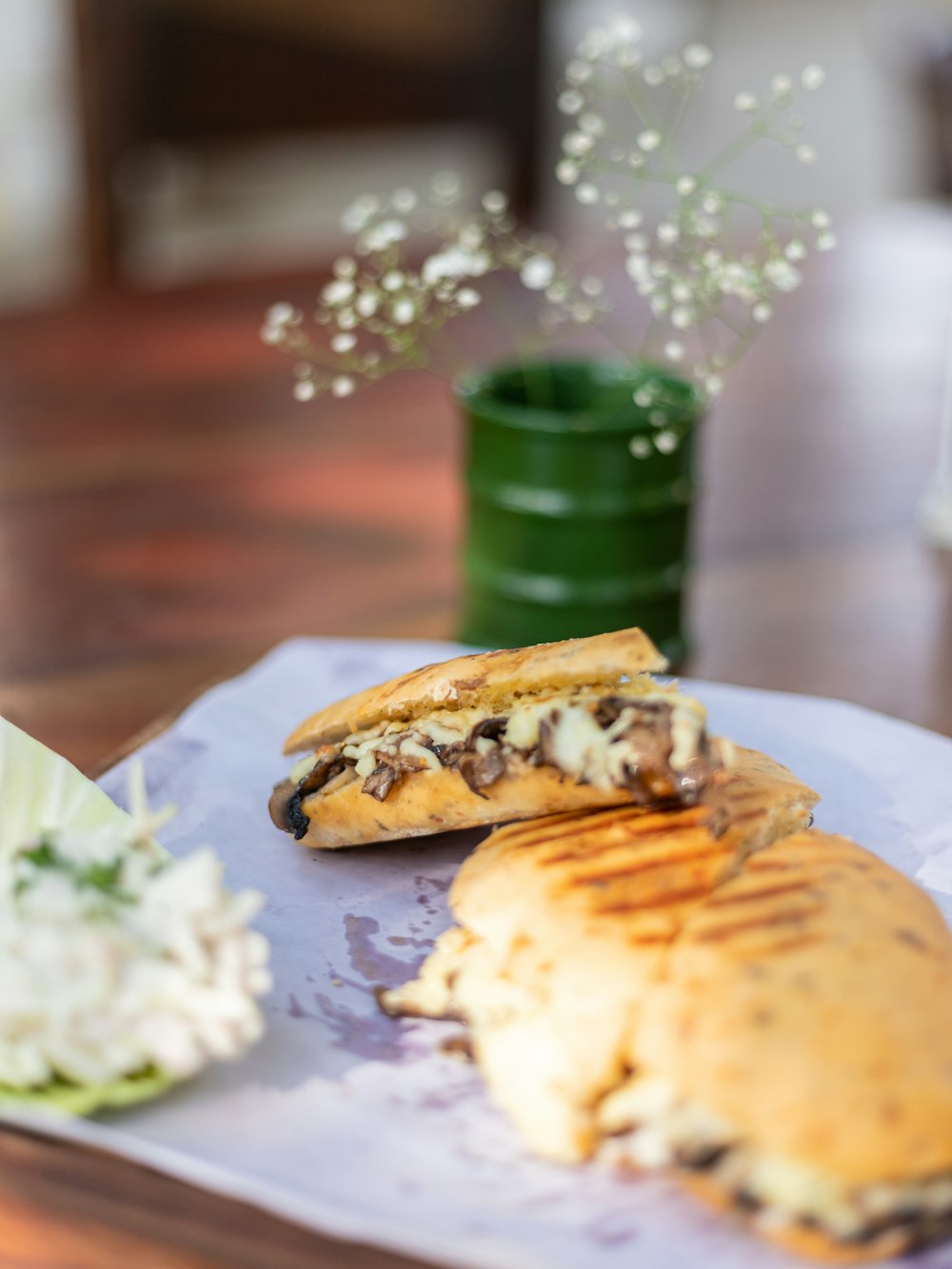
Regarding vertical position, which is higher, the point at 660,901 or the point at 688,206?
the point at 688,206

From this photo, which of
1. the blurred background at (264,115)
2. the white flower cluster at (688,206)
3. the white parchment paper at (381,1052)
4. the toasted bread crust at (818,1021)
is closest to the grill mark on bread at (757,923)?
the toasted bread crust at (818,1021)

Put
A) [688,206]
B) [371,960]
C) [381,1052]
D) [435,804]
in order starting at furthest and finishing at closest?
1. [688,206]
2. [435,804]
3. [371,960]
4. [381,1052]

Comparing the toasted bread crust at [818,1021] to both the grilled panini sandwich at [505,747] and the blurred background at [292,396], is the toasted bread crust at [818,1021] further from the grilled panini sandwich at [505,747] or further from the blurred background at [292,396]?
the blurred background at [292,396]

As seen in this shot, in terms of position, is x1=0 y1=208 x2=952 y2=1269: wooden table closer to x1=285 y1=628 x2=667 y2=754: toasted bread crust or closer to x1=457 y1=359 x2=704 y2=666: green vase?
x1=457 y1=359 x2=704 y2=666: green vase

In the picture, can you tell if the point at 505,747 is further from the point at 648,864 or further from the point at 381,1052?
the point at 381,1052

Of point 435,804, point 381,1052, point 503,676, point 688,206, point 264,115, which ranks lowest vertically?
point 381,1052

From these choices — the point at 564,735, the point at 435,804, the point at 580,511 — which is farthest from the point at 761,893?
the point at 580,511

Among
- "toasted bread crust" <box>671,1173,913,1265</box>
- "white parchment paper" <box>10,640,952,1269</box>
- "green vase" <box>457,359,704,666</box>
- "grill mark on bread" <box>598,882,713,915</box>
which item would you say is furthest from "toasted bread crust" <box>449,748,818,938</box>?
"green vase" <box>457,359,704,666</box>
